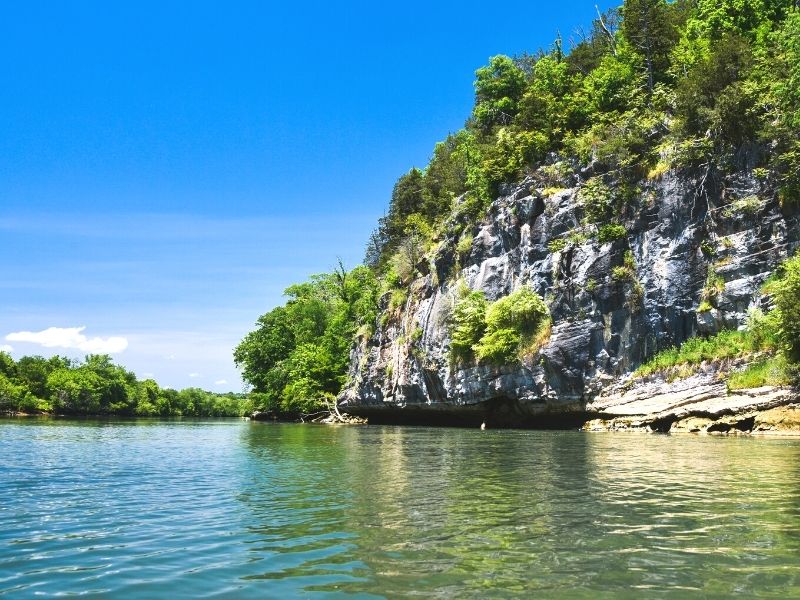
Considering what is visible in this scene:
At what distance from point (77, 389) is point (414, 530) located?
131m

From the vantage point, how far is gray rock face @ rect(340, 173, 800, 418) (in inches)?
1357

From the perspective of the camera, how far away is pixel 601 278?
39.5m

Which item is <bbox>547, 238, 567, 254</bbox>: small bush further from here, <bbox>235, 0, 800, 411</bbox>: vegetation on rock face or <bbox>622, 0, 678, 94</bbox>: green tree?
<bbox>622, 0, 678, 94</bbox>: green tree

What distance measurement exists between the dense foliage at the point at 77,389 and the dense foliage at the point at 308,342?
11795mm

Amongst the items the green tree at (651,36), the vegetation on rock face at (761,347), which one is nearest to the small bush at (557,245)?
the vegetation on rock face at (761,347)

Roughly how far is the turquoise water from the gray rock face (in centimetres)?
1798

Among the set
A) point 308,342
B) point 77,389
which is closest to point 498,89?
point 308,342

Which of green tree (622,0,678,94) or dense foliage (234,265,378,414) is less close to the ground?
green tree (622,0,678,94)

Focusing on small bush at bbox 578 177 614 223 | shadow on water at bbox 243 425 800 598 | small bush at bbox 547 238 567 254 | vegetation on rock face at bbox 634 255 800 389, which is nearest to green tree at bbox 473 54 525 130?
small bush at bbox 578 177 614 223

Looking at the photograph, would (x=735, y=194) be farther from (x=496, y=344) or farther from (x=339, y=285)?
(x=339, y=285)

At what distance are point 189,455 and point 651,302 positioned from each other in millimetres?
27645

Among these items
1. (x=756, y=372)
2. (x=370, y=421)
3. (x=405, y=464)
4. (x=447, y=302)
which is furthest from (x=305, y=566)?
(x=370, y=421)

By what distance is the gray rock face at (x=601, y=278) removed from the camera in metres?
34.5

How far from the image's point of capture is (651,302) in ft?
123
